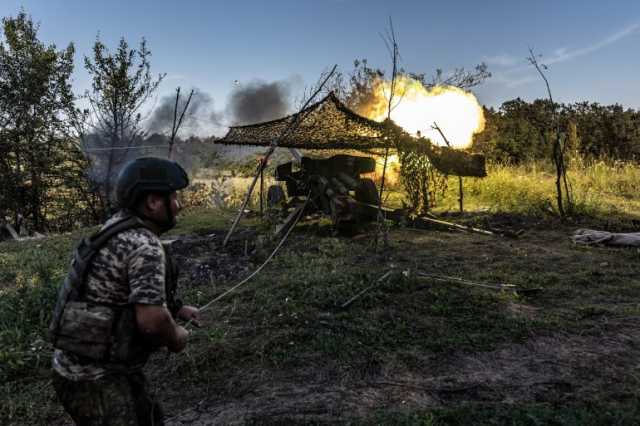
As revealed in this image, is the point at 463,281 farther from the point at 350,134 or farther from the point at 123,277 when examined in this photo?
the point at 123,277

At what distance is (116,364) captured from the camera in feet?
6.57

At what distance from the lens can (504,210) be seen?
1180 centimetres

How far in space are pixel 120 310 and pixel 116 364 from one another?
0.24 meters

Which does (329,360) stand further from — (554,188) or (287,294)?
(554,188)

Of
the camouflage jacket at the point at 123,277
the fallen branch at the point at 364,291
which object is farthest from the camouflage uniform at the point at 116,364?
the fallen branch at the point at 364,291

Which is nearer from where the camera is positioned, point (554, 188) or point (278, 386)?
point (278, 386)

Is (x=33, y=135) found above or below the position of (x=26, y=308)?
above

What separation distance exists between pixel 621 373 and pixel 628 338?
2.69ft

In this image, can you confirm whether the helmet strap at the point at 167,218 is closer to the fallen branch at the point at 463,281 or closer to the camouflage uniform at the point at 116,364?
the camouflage uniform at the point at 116,364

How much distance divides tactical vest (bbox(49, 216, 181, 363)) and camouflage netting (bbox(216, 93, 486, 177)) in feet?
19.9

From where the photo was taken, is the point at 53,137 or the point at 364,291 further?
the point at 53,137

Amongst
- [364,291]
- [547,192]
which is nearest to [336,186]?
[364,291]

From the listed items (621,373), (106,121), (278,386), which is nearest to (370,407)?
(278,386)

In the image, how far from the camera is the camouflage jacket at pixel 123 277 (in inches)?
72.7
